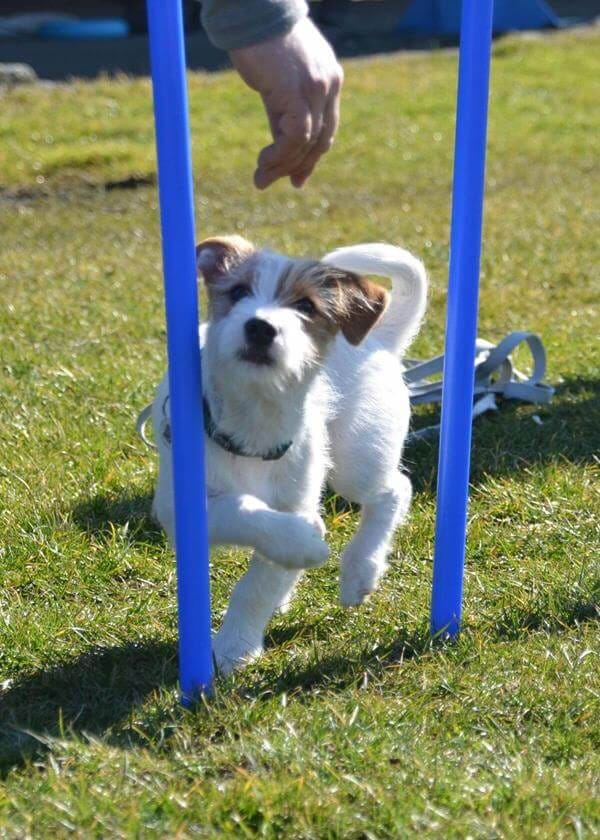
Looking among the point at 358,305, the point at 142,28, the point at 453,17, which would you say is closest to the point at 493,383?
the point at 358,305

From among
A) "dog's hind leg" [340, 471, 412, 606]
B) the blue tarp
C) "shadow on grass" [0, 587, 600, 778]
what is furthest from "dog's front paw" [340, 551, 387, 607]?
the blue tarp

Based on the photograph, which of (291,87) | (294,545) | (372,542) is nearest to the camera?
(294,545)

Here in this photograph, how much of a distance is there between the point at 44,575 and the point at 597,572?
5.52 feet

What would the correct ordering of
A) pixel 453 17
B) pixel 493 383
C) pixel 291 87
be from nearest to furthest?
pixel 291 87 → pixel 493 383 → pixel 453 17

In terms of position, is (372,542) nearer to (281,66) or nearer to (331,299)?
(331,299)

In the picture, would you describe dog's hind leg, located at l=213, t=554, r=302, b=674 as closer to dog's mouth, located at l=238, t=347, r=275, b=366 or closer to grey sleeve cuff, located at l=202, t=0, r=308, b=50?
dog's mouth, located at l=238, t=347, r=275, b=366

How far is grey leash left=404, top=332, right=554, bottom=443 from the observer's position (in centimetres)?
517

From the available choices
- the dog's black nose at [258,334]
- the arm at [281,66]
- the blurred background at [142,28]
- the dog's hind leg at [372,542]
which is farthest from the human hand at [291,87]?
the blurred background at [142,28]

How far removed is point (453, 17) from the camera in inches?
813

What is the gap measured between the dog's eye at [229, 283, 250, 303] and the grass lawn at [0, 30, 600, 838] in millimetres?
943

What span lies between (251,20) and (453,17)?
18.6 metres

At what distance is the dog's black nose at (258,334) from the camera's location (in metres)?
3.06

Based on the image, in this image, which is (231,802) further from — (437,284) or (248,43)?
(437,284)

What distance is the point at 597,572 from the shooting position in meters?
3.76
